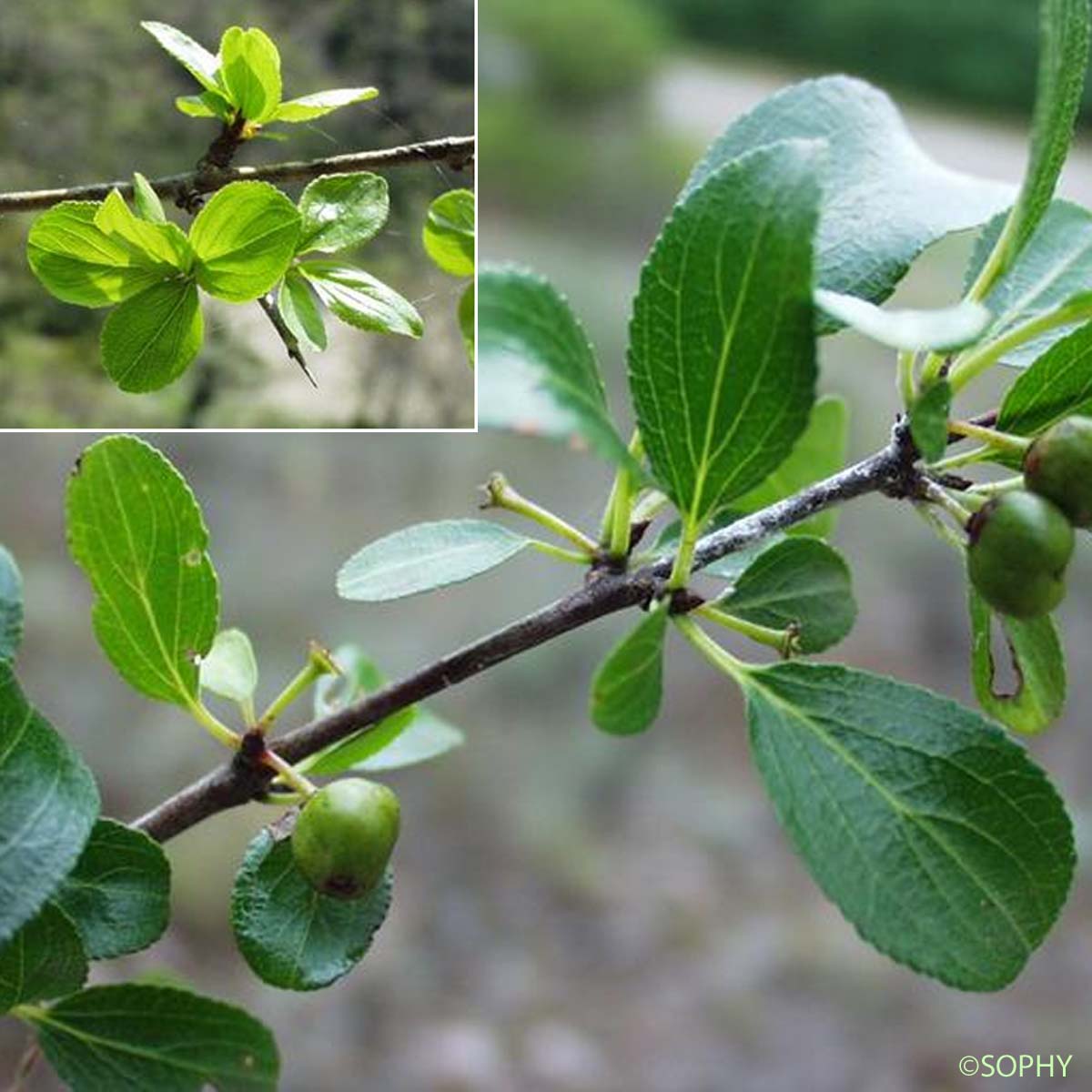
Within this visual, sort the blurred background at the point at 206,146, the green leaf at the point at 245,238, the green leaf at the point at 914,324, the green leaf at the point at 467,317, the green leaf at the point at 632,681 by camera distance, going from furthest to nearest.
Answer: the blurred background at the point at 206,146 < the green leaf at the point at 467,317 < the green leaf at the point at 245,238 < the green leaf at the point at 632,681 < the green leaf at the point at 914,324

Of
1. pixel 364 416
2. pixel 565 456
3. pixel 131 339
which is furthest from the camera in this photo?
pixel 565 456

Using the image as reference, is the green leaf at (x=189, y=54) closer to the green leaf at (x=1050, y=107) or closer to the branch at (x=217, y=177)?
the branch at (x=217, y=177)

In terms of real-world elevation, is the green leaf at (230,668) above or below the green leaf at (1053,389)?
below

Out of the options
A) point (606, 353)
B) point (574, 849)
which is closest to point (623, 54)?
point (606, 353)

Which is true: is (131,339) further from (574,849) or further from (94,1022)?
(574,849)

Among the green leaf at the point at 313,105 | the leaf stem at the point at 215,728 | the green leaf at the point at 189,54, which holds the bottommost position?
the leaf stem at the point at 215,728

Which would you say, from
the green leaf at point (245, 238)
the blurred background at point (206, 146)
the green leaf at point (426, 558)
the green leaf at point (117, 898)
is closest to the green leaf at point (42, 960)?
the green leaf at point (117, 898)

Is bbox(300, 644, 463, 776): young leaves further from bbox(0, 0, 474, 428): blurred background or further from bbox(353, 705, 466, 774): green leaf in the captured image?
bbox(0, 0, 474, 428): blurred background
